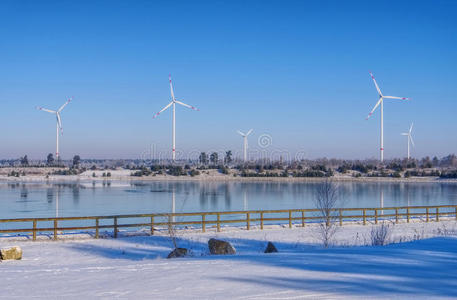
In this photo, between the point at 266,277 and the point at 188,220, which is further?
the point at 188,220

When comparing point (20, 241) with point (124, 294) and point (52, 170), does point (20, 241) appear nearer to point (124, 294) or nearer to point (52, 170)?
point (124, 294)

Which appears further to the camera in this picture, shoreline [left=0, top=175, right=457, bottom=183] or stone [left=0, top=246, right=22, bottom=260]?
shoreline [left=0, top=175, right=457, bottom=183]

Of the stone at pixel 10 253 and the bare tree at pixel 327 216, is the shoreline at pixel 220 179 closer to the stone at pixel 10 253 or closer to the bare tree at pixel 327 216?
the bare tree at pixel 327 216

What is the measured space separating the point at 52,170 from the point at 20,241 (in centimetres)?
10530

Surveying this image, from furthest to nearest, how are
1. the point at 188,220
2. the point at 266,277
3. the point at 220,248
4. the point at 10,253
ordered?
the point at 188,220
the point at 220,248
the point at 10,253
the point at 266,277

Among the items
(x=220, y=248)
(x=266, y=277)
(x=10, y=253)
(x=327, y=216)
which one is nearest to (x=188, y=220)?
(x=327, y=216)

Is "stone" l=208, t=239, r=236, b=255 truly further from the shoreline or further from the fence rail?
the shoreline

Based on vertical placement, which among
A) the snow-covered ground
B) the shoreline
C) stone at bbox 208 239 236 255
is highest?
the snow-covered ground

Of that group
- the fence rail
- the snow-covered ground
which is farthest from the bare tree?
the snow-covered ground

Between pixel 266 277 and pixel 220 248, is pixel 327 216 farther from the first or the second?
pixel 266 277

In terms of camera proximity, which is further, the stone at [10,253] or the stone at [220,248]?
the stone at [220,248]

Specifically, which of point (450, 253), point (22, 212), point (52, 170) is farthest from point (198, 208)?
point (52, 170)

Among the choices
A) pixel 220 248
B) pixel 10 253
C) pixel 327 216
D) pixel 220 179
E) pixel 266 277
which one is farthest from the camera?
pixel 220 179

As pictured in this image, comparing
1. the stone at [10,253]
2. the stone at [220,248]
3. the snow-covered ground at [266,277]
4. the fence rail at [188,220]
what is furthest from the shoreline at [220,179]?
the snow-covered ground at [266,277]
